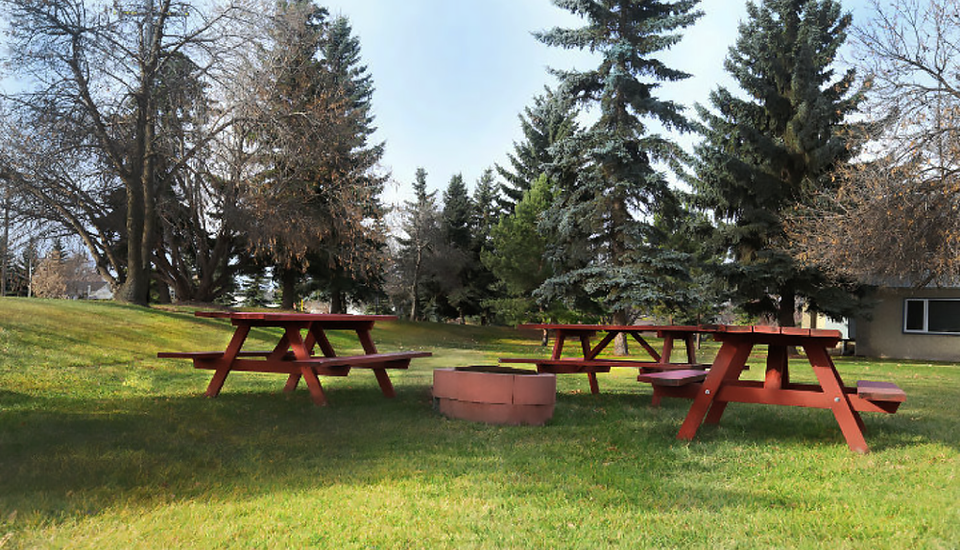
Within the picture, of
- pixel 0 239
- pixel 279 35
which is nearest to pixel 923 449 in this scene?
pixel 279 35

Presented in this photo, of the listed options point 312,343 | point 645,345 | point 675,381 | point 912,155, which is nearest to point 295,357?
point 312,343

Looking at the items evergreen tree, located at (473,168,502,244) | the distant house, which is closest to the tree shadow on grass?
evergreen tree, located at (473,168,502,244)

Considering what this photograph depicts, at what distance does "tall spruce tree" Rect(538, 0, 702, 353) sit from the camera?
20453mm

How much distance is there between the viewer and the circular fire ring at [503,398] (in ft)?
19.3

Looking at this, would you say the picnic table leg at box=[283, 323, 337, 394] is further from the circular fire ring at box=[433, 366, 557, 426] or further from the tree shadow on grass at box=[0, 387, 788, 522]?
the circular fire ring at box=[433, 366, 557, 426]

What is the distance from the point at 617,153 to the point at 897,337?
12.7 metres

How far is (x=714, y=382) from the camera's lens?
17.7ft

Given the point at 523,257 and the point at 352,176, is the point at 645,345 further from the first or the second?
the point at 523,257

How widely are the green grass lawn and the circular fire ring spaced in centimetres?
21

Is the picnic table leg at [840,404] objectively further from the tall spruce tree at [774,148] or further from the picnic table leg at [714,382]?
the tall spruce tree at [774,148]

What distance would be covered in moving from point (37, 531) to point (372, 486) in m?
1.61

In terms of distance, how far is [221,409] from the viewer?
6.31 m

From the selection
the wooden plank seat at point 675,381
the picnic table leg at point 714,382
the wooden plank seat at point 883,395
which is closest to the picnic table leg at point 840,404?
the wooden plank seat at point 883,395

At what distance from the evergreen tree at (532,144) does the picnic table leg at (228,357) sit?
34324 millimetres
